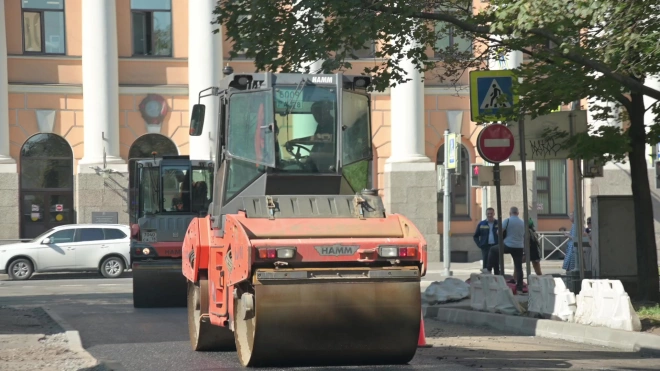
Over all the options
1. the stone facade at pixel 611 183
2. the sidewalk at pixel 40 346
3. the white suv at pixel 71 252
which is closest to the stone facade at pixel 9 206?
the white suv at pixel 71 252

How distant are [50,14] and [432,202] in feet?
44.0

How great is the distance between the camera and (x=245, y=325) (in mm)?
10711

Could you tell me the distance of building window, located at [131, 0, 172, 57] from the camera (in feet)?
127

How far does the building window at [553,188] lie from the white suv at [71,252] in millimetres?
14595

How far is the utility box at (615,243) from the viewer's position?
1853 centimetres

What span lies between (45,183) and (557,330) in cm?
2555

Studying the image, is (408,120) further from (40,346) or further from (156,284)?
(40,346)

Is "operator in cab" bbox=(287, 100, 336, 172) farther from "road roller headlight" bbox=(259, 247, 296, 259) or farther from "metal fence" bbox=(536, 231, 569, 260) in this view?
"metal fence" bbox=(536, 231, 569, 260)

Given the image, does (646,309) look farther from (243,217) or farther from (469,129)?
(469,129)


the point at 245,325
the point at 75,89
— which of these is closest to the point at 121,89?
the point at 75,89

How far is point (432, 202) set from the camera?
38688mm

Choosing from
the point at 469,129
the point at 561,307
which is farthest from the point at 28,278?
the point at 561,307

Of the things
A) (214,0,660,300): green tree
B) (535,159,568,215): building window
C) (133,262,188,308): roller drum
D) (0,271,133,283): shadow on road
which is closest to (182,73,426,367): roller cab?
(214,0,660,300): green tree

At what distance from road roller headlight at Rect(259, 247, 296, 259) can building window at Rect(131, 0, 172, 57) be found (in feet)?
96.3
